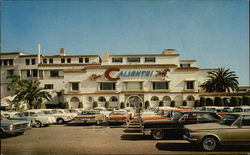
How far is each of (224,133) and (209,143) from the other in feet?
2.73

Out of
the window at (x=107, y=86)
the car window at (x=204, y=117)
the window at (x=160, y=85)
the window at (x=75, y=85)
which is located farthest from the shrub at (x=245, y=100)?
the window at (x=75, y=85)

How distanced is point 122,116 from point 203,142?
9.89 m

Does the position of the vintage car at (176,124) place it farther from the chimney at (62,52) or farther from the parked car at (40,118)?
the chimney at (62,52)

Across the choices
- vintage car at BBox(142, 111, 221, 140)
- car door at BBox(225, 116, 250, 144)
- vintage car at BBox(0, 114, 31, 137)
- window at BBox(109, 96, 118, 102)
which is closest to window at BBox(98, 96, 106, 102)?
window at BBox(109, 96, 118, 102)

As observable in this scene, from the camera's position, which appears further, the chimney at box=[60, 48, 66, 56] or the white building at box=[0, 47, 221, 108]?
the chimney at box=[60, 48, 66, 56]

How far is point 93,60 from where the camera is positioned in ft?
159

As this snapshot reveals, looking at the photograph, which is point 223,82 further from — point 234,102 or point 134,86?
point 134,86

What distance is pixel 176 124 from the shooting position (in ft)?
35.8

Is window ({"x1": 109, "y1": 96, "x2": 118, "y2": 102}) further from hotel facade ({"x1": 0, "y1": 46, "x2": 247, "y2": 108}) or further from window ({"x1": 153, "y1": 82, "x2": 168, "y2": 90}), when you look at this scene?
window ({"x1": 153, "y1": 82, "x2": 168, "y2": 90})

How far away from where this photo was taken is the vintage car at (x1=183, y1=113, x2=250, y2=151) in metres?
8.38

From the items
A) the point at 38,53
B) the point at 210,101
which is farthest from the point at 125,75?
the point at 38,53

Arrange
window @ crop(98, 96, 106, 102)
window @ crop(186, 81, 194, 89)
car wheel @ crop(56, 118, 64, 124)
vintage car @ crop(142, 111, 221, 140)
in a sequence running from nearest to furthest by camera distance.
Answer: vintage car @ crop(142, 111, 221, 140) → car wheel @ crop(56, 118, 64, 124) → window @ crop(186, 81, 194, 89) → window @ crop(98, 96, 106, 102)

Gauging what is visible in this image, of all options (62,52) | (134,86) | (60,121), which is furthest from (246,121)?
(62,52)

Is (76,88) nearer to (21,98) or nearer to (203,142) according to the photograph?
(21,98)
